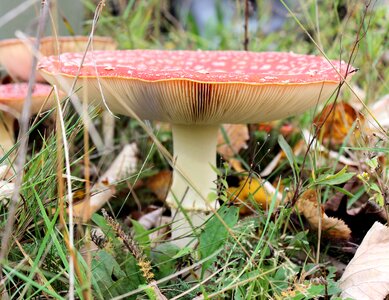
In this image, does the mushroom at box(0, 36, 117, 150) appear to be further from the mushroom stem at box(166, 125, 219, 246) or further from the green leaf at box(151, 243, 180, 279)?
the green leaf at box(151, 243, 180, 279)

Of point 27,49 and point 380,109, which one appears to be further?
point 380,109

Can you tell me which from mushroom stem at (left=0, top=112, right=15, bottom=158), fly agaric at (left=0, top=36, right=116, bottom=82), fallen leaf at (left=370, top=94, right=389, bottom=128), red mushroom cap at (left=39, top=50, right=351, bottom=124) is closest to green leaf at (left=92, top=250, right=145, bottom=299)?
red mushroom cap at (left=39, top=50, right=351, bottom=124)

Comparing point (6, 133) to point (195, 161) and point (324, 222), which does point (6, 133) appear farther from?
point (324, 222)

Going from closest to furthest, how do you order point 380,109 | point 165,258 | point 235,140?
point 165,258 → point 235,140 → point 380,109

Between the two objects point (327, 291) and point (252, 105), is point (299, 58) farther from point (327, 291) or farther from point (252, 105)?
point (327, 291)

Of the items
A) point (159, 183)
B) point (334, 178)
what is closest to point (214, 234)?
point (334, 178)

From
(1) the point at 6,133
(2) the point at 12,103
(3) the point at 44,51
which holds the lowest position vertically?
(1) the point at 6,133

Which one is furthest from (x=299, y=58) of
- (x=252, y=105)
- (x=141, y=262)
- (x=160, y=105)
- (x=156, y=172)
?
(x=141, y=262)

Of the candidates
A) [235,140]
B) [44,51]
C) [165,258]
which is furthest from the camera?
[44,51]

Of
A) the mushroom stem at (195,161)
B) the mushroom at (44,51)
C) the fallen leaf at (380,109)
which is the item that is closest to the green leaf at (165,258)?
the mushroom stem at (195,161)
